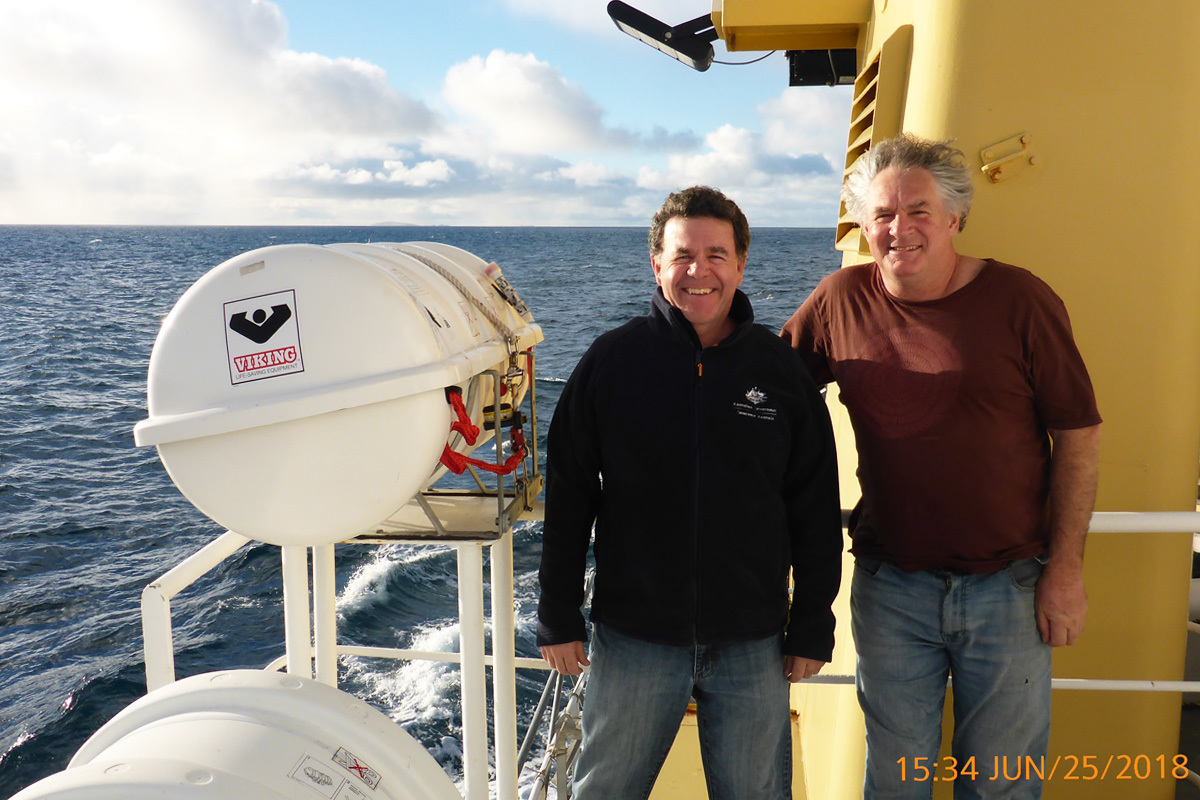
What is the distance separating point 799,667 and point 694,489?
0.51 m

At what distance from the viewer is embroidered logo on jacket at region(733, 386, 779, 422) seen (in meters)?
1.85

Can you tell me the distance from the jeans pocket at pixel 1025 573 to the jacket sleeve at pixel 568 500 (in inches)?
39.3

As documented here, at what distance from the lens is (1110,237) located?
224cm

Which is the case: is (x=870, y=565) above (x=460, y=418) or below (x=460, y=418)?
below

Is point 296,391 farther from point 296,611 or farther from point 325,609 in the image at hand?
point 325,609

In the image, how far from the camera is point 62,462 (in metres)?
15.7

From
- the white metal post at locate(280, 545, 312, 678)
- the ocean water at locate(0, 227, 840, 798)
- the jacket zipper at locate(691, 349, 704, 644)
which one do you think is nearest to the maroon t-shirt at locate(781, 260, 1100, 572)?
the jacket zipper at locate(691, 349, 704, 644)

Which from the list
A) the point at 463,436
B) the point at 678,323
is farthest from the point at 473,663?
the point at 678,323

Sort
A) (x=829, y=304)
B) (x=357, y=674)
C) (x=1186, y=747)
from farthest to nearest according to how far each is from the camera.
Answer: (x=357, y=674) → (x=1186, y=747) → (x=829, y=304)

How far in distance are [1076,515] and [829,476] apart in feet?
1.87

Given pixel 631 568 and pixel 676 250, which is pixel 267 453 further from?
pixel 676 250

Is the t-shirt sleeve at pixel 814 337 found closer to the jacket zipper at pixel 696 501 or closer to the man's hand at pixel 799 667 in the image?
the jacket zipper at pixel 696 501

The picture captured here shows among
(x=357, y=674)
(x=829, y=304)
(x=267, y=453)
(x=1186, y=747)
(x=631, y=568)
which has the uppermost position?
(x=829, y=304)

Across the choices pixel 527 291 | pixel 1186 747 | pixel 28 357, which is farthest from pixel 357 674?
pixel 527 291
